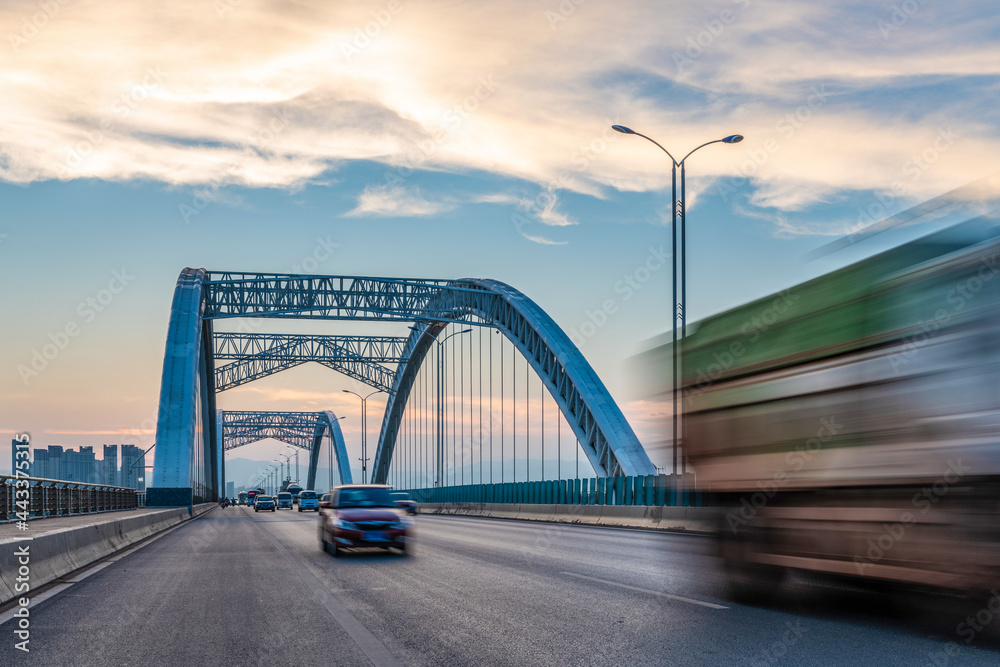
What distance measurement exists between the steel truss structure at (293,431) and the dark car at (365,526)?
89.5m

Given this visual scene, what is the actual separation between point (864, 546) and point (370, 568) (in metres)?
9.09

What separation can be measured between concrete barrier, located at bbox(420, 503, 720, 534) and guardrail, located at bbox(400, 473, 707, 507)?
381 mm

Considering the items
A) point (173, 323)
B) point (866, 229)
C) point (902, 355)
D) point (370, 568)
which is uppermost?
point (173, 323)

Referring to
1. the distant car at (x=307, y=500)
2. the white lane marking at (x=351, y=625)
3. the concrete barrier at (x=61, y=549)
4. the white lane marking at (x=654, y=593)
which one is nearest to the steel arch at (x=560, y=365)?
the distant car at (x=307, y=500)

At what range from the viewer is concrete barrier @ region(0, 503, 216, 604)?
11273mm

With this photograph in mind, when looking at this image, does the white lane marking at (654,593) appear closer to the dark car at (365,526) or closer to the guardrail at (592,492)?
the guardrail at (592,492)

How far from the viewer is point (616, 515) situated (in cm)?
3050

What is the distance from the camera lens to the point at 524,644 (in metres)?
8.05

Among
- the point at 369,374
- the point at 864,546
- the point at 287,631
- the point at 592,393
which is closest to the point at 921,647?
the point at 864,546

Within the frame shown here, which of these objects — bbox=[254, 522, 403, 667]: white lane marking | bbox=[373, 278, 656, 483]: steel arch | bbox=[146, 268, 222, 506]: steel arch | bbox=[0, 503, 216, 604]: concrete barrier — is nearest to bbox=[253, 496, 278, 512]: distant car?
bbox=[373, 278, 656, 483]: steel arch

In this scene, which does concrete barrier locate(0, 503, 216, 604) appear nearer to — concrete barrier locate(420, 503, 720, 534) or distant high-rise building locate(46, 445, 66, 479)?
concrete barrier locate(420, 503, 720, 534)

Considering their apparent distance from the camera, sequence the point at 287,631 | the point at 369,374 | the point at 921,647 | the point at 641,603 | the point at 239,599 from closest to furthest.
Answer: the point at 921,647 < the point at 287,631 < the point at 641,603 < the point at 239,599 < the point at 369,374

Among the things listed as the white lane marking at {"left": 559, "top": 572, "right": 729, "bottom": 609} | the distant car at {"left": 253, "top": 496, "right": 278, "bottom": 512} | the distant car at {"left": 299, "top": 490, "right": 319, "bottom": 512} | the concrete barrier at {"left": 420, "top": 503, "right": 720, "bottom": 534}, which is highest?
the white lane marking at {"left": 559, "top": 572, "right": 729, "bottom": 609}

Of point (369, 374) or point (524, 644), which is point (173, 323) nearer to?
point (369, 374)
